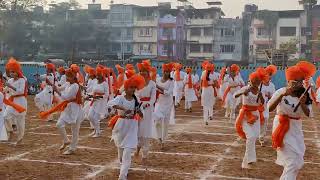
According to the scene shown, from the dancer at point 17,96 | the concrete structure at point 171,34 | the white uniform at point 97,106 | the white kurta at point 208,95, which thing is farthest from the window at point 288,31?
the dancer at point 17,96

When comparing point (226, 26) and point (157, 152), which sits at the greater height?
point (226, 26)

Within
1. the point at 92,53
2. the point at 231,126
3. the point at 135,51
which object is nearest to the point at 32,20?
the point at 92,53

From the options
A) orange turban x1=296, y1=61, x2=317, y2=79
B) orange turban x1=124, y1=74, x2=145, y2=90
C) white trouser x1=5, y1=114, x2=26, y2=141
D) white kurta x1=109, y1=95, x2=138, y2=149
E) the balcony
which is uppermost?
the balcony

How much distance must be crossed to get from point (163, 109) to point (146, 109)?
1.54 metres

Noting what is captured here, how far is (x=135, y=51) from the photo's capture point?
225ft

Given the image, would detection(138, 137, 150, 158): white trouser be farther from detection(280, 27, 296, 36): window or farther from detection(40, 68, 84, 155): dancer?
detection(280, 27, 296, 36): window

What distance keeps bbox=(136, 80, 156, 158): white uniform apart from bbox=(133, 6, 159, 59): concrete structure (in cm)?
5694

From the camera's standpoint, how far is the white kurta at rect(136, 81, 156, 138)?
32.6 ft

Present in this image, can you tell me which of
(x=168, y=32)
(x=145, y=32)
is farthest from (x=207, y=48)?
(x=145, y=32)

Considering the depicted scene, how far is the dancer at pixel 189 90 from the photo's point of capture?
2189 cm

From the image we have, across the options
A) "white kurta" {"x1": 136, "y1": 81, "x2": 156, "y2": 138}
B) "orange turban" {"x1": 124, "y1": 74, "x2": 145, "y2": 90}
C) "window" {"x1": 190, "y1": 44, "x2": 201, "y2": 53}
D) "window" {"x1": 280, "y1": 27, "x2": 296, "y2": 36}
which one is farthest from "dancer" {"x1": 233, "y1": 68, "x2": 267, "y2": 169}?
"window" {"x1": 190, "y1": 44, "x2": 201, "y2": 53}

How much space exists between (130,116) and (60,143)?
425 centimetres

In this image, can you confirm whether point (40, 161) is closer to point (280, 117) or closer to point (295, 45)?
point (280, 117)

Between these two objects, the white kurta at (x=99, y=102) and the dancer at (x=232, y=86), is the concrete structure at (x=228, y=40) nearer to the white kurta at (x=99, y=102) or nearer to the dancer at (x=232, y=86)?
the dancer at (x=232, y=86)
